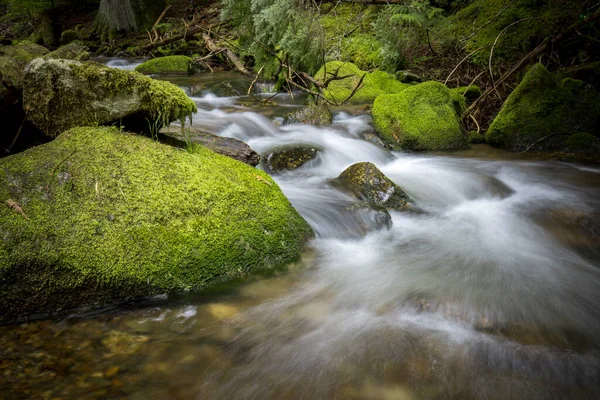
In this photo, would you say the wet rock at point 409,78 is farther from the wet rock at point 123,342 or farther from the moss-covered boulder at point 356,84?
the wet rock at point 123,342

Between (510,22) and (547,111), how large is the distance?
12.6ft

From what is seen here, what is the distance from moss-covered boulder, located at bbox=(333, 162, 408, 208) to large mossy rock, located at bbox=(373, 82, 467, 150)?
230 cm

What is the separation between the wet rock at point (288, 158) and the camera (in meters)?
5.59

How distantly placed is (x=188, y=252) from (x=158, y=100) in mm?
1508

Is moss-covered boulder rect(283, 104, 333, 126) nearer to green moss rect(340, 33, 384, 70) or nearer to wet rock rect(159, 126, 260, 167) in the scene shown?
wet rock rect(159, 126, 260, 167)

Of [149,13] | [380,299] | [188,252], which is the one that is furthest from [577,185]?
[149,13]

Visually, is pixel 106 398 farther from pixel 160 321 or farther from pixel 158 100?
pixel 158 100

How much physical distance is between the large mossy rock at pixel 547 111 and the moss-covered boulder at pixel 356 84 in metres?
2.66

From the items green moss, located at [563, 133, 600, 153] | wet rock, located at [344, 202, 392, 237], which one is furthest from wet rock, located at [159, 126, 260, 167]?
green moss, located at [563, 133, 600, 153]

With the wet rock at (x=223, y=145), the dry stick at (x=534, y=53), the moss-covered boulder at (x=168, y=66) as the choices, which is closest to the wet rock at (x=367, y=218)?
the wet rock at (x=223, y=145)

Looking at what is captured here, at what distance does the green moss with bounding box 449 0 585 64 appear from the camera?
8336 millimetres

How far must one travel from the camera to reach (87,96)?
133 inches

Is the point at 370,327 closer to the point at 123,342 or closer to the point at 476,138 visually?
the point at 123,342

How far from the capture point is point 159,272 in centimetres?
275
